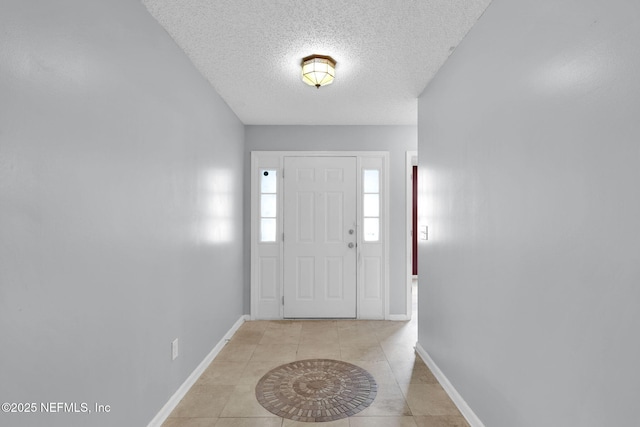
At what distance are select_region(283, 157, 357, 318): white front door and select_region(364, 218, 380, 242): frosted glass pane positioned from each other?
0.50 ft

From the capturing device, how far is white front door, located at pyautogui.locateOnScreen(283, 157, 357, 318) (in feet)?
14.0

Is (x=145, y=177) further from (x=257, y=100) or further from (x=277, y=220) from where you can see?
(x=277, y=220)

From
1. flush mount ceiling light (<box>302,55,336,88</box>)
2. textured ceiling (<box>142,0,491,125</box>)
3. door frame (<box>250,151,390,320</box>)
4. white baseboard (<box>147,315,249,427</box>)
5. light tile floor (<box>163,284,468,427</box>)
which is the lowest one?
light tile floor (<box>163,284,468,427</box>)

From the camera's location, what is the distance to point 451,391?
93.5 inches

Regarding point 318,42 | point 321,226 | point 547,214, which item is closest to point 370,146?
point 321,226

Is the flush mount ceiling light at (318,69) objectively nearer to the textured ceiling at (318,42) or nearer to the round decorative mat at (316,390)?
the textured ceiling at (318,42)

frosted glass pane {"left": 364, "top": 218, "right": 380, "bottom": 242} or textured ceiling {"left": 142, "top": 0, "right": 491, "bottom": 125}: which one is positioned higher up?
textured ceiling {"left": 142, "top": 0, "right": 491, "bottom": 125}

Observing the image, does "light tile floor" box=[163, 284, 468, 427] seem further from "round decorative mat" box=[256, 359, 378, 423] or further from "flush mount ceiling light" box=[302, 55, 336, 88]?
"flush mount ceiling light" box=[302, 55, 336, 88]

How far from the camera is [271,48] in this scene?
2.38 m

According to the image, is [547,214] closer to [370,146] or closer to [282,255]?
[370,146]

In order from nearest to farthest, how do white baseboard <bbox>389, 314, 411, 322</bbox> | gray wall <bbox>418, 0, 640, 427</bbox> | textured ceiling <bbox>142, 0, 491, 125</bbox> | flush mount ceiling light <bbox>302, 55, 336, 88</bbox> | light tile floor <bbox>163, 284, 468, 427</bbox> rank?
gray wall <bbox>418, 0, 640, 427</bbox> < textured ceiling <bbox>142, 0, 491, 125</bbox> < light tile floor <bbox>163, 284, 468, 427</bbox> < flush mount ceiling light <bbox>302, 55, 336, 88</bbox> < white baseboard <bbox>389, 314, 411, 322</bbox>

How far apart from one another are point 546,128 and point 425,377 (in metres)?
2.11

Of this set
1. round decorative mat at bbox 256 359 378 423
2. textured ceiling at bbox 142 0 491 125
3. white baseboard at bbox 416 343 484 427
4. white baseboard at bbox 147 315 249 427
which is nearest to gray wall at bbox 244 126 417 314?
textured ceiling at bbox 142 0 491 125

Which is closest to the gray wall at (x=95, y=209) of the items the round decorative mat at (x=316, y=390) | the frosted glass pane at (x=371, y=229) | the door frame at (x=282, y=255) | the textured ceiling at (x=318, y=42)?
the textured ceiling at (x=318, y=42)
